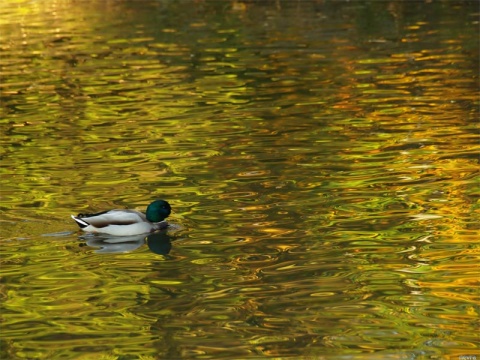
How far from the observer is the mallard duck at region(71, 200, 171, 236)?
47.8ft

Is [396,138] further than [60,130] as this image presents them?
No

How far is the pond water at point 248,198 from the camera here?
11406mm

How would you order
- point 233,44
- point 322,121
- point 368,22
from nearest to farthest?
point 322,121
point 233,44
point 368,22

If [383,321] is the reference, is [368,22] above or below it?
below

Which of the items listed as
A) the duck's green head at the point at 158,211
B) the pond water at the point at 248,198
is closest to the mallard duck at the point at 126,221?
the duck's green head at the point at 158,211

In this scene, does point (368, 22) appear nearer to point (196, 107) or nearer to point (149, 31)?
point (149, 31)

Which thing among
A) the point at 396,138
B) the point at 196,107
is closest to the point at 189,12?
the point at 196,107

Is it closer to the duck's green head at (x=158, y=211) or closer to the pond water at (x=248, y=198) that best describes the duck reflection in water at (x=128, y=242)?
the pond water at (x=248, y=198)

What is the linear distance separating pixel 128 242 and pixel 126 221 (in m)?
0.23

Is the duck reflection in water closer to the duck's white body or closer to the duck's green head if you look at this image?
the duck's white body

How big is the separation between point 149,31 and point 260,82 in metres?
11.4

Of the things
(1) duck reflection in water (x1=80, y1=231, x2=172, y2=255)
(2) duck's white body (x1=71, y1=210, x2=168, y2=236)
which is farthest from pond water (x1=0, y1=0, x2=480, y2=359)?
(2) duck's white body (x1=71, y1=210, x2=168, y2=236)

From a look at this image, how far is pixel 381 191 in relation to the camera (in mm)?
16375

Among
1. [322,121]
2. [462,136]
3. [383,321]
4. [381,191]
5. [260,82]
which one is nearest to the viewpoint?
[383,321]
